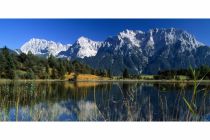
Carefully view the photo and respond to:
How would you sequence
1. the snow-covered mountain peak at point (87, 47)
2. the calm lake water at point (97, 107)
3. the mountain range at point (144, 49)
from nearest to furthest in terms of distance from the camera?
1. the calm lake water at point (97, 107)
2. the mountain range at point (144, 49)
3. the snow-covered mountain peak at point (87, 47)

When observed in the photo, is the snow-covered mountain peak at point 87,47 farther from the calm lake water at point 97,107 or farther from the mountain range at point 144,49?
the calm lake water at point 97,107

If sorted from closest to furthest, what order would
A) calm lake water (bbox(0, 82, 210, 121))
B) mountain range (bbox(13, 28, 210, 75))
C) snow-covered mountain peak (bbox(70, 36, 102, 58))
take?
calm lake water (bbox(0, 82, 210, 121)), mountain range (bbox(13, 28, 210, 75)), snow-covered mountain peak (bbox(70, 36, 102, 58))

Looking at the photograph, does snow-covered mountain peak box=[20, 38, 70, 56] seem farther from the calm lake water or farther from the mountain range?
the calm lake water

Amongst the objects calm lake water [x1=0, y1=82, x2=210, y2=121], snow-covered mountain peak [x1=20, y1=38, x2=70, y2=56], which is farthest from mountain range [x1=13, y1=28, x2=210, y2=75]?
calm lake water [x1=0, y1=82, x2=210, y2=121]

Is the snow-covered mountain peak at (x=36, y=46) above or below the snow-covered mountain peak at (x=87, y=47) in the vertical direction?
below

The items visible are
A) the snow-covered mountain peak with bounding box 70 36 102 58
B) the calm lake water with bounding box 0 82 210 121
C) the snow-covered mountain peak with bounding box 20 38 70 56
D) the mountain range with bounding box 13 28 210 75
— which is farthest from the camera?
the snow-covered mountain peak with bounding box 70 36 102 58

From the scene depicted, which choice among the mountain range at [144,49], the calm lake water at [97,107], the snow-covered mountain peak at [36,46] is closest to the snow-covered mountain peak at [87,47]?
the mountain range at [144,49]

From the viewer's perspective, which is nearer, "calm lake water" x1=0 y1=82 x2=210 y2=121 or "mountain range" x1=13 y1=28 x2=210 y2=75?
"calm lake water" x1=0 y1=82 x2=210 y2=121

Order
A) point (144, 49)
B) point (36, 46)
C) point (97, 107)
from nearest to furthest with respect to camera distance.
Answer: point (97, 107)
point (36, 46)
point (144, 49)

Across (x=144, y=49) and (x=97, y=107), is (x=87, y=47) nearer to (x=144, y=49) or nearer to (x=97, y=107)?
(x=144, y=49)

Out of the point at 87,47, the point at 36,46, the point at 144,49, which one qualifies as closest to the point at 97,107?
the point at 36,46
